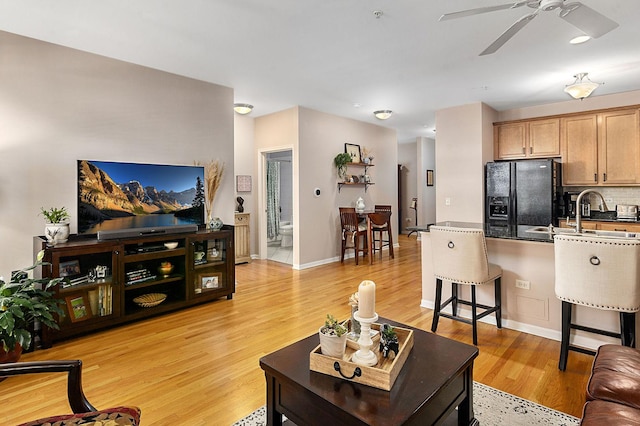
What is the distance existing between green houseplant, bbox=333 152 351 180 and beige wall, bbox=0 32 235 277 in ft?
9.30

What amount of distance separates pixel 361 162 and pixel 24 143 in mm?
5134

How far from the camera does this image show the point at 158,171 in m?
3.79

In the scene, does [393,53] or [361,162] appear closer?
[393,53]

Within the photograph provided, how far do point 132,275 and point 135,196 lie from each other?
831 mm

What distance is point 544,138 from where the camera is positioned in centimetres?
546

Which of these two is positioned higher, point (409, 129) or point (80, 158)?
point (409, 129)

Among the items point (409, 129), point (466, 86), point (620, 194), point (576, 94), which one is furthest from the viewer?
point (409, 129)

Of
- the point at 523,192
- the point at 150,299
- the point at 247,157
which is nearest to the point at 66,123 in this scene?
the point at 150,299

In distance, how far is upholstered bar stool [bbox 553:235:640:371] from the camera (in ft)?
7.04

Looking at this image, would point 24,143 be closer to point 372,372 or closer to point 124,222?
point 124,222

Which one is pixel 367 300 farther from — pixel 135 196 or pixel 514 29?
pixel 135 196

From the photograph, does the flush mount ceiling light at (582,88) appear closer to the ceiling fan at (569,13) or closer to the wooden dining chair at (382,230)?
the ceiling fan at (569,13)

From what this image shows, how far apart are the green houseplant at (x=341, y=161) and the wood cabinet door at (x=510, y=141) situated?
2.58 meters

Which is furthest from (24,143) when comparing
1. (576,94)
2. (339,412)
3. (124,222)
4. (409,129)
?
(409,129)
